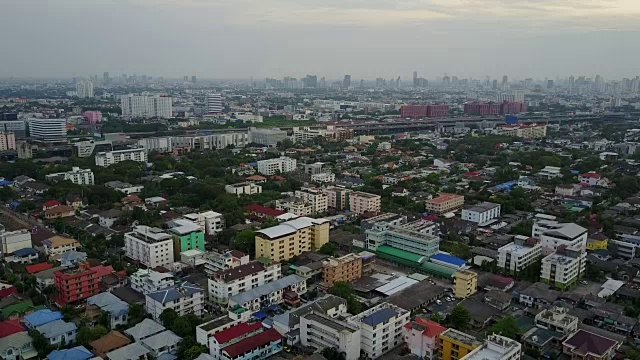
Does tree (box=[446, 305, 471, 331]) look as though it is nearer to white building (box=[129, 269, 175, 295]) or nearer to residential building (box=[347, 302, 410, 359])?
residential building (box=[347, 302, 410, 359])

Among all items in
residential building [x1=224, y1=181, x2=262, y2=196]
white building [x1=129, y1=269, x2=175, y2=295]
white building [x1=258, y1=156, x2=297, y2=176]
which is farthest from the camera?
white building [x1=258, y1=156, x2=297, y2=176]

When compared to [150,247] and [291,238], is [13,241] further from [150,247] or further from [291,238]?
[291,238]

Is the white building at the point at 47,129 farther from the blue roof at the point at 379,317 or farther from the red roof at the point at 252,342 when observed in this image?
the blue roof at the point at 379,317

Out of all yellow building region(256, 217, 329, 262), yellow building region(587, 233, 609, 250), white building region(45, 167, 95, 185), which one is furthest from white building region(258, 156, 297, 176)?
yellow building region(587, 233, 609, 250)

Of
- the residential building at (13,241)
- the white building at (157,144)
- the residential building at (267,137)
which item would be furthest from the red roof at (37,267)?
the residential building at (267,137)

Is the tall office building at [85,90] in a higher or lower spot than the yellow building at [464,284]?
higher

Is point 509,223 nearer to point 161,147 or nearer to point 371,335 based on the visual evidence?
point 371,335
